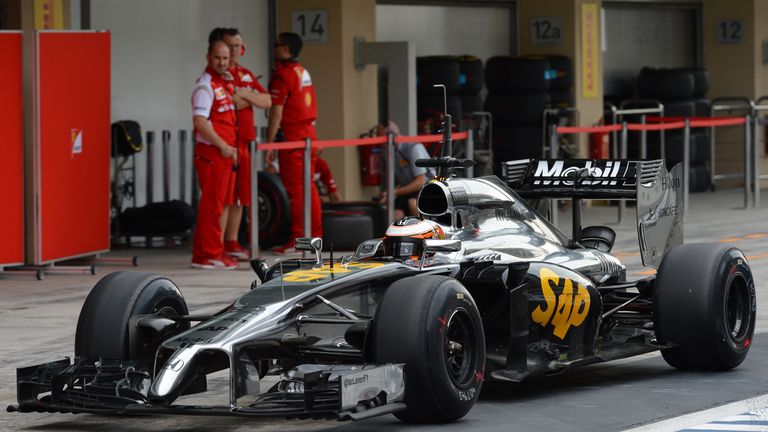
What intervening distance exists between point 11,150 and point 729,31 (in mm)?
15060

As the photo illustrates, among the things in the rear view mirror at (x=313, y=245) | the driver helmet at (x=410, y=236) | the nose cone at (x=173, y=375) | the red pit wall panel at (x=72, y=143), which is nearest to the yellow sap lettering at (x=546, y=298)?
the driver helmet at (x=410, y=236)

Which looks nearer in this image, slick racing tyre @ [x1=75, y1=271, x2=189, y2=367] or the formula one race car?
the formula one race car

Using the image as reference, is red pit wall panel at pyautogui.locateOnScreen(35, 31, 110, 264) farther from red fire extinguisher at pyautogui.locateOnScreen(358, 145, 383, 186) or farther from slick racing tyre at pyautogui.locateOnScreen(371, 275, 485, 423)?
slick racing tyre at pyautogui.locateOnScreen(371, 275, 485, 423)

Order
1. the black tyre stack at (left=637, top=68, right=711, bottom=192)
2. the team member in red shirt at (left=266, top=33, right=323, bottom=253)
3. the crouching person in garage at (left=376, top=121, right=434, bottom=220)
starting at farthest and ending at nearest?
1. the black tyre stack at (left=637, top=68, right=711, bottom=192)
2. the crouching person in garage at (left=376, top=121, right=434, bottom=220)
3. the team member in red shirt at (left=266, top=33, right=323, bottom=253)

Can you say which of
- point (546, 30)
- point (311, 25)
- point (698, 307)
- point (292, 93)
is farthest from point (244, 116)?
point (546, 30)

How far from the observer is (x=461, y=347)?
7199mm

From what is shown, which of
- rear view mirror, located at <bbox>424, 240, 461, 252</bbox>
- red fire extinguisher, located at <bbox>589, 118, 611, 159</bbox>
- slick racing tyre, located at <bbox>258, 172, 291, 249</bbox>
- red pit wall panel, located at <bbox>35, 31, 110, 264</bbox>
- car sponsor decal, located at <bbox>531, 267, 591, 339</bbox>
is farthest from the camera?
red fire extinguisher, located at <bbox>589, 118, 611, 159</bbox>

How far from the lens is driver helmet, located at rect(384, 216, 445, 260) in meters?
8.00

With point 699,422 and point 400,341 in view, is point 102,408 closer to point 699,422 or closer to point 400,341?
point 400,341

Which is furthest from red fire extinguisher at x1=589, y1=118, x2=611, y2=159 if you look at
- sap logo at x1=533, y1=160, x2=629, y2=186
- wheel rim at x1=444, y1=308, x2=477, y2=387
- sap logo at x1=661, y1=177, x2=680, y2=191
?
wheel rim at x1=444, y1=308, x2=477, y2=387

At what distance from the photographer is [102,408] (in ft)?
22.4

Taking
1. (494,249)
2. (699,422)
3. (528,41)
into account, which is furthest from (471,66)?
(699,422)

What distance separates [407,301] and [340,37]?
11418 mm

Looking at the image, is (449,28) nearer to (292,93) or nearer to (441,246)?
(292,93)
